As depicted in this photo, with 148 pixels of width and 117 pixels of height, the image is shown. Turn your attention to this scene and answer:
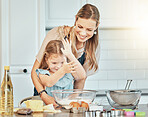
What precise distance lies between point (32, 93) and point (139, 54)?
4.64 ft

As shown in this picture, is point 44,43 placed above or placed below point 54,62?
above

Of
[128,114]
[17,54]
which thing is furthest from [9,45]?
[128,114]

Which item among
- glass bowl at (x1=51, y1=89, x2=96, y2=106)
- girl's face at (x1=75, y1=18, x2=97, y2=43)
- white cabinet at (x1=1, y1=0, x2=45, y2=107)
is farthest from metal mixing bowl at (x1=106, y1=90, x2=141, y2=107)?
white cabinet at (x1=1, y1=0, x2=45, y2=107)

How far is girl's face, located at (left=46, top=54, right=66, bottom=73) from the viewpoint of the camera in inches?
117

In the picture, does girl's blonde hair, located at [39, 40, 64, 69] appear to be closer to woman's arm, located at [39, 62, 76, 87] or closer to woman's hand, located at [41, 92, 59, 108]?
woman's arm, located at [39, 62, 76, 87]

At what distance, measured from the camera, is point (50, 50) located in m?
2.98

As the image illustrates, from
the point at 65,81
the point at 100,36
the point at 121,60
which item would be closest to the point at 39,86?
the point at 65,81

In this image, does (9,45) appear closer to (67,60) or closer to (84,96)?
(67,60)

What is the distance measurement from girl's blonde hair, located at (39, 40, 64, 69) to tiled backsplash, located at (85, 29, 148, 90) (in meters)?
0.79

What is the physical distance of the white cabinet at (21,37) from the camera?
3.31m

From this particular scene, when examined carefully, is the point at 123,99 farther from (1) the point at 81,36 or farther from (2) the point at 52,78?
(1) the point at 81,36

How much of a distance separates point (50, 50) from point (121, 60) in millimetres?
1120

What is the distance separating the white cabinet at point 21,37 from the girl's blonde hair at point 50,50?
1.06 feet

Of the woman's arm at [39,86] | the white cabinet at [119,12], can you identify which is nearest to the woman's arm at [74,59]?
the woman's arm at [39,86]
